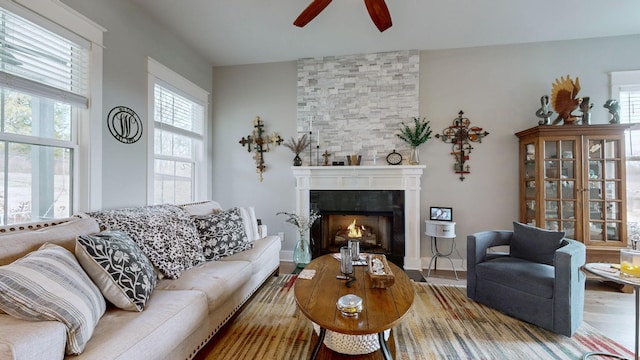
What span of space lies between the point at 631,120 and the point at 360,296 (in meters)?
4.20

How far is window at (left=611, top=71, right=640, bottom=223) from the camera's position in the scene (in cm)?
315

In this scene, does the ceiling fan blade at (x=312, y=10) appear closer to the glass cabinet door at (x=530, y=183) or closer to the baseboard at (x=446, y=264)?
the glass cabinet door at (x=530, y=183)

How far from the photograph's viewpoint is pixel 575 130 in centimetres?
296

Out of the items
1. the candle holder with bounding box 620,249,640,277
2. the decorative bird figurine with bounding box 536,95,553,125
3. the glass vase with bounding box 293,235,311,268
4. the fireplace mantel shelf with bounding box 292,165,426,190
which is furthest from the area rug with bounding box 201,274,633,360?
the decorative bird figurine with bounding box 536,95,553,125

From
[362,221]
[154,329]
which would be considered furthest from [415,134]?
[154,329]

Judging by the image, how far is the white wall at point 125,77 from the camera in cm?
232

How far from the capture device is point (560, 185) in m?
3.02

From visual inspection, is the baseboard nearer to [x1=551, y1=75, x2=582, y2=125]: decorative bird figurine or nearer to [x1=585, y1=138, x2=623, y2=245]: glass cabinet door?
[x1=585, y1=138, x2=623, y2=245]: glass cabinet door

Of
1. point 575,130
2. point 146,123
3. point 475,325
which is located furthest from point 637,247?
point 146,123

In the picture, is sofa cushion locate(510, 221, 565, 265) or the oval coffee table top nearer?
the oval coffee table top

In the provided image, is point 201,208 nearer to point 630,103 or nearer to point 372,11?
point 372,11

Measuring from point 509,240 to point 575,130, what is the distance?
1.60 m

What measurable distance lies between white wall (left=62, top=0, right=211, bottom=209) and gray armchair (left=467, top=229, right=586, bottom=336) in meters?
3.37

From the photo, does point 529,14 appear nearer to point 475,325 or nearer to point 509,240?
point 509,240
